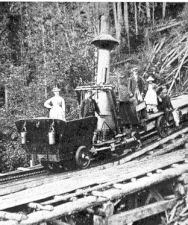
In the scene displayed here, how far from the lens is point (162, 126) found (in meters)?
11.2

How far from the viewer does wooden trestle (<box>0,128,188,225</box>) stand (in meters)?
5.39

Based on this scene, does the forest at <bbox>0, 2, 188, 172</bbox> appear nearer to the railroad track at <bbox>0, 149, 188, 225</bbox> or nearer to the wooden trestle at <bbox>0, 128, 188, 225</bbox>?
the wooden trestle at <bbox>0, 128, 188, 225</bbox>

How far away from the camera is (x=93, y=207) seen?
623 cm

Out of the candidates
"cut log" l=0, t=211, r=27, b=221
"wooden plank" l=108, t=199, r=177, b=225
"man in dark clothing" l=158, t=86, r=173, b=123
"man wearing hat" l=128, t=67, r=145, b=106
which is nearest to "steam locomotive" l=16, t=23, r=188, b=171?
"man in dark clothing" l=158, t=86, r=173, b=123

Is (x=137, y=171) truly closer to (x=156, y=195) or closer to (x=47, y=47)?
(x=156, y=195)

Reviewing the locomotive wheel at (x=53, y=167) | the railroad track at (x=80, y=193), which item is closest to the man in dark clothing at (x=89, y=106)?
the locomotive wheel at (x=53, y=167)

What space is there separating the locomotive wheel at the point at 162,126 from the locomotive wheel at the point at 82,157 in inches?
126

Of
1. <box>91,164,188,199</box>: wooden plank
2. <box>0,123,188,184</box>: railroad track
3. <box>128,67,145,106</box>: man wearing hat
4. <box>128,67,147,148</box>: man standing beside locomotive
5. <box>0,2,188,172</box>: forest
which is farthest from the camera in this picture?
<box>0,2,188,172</box>: forest

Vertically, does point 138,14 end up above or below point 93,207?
above

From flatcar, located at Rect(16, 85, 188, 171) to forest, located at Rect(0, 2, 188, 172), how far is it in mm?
5673

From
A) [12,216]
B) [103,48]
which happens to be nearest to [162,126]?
[103,48]

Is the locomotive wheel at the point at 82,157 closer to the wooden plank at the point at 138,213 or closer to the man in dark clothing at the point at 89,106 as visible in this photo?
the man in dark clothing at the point at 89,106

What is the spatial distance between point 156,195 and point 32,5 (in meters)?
14.5

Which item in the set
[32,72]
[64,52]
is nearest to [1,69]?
[32,72]
